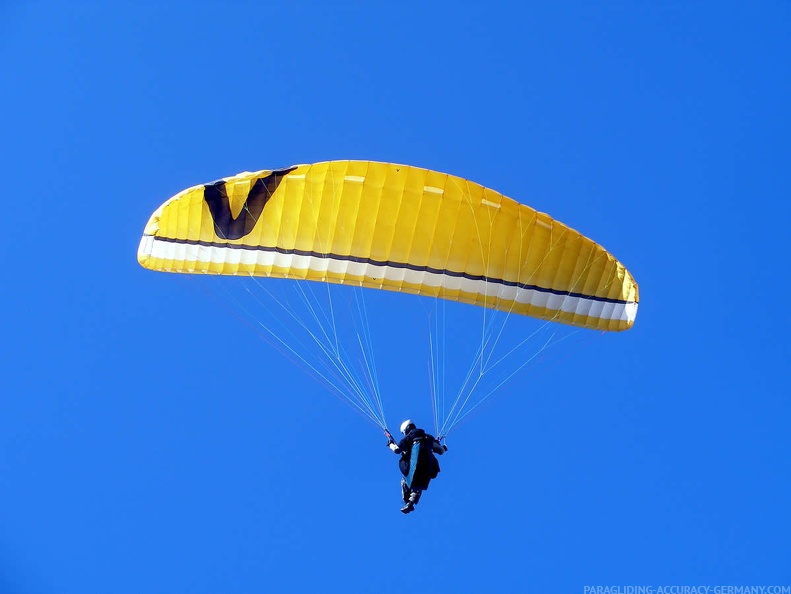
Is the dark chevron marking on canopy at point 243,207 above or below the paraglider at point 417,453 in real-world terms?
above

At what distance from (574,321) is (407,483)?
15.1ft

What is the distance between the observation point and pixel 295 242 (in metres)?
17.7

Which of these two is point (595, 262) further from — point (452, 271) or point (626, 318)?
point (452, 271)

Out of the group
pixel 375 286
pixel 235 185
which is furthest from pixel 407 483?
pixel 235 185

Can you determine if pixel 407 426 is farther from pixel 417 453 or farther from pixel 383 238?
pixel 383 238

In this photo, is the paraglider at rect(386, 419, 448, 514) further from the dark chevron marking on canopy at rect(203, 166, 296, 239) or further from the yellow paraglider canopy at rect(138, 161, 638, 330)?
the dark chevron marking on canopy at rect(203, 166, 296, 239)

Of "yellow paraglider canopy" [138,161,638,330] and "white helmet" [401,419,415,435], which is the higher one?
"yellow paraglider canopy" [138,161,638,330]

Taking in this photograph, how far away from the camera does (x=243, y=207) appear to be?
17500 millimetres

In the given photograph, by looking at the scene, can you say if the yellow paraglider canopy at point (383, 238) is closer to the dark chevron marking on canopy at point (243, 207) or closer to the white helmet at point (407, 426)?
the dark chevron marking on canopy at point (243, 207)

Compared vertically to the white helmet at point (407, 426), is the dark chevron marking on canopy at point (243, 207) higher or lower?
higher

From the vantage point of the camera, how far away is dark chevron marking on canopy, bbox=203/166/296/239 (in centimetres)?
1723

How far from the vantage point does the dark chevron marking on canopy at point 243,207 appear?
17234mm

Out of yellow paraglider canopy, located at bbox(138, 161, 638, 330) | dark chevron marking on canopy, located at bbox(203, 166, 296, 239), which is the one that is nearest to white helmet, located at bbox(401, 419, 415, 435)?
yellow paraglider canopy, located at bbox(138, 161, 638, 330)

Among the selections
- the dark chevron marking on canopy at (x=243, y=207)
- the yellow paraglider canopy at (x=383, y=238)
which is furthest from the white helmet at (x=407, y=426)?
the dark chevron marking on canopy at (x=243, y=207)
